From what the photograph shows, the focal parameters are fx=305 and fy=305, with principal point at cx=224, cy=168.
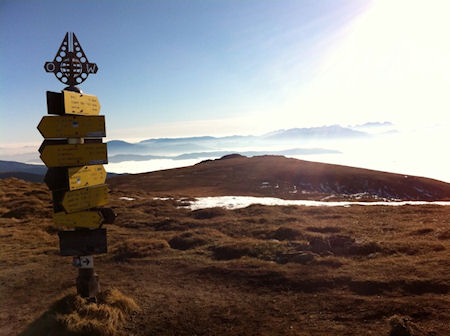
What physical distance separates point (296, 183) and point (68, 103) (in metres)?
60.6

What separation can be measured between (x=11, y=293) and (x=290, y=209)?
20910 mm

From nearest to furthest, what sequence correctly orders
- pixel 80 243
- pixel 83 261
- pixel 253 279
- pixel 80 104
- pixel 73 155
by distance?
pixel 73 155, pixel 80 104, pixel 80 243, pixel 83 261, pixel 253 279

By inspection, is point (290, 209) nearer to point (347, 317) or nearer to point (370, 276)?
point (370, 276)

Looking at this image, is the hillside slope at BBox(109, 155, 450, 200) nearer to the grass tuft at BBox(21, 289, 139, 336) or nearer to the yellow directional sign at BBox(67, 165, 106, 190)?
the grass tuft at BBox(21, 289, 139, 336)

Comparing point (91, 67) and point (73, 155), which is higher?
point (91, 67)

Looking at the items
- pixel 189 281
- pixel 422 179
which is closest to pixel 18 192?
pixel 189 281

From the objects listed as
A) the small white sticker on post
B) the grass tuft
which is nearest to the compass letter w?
the small white sticker on post

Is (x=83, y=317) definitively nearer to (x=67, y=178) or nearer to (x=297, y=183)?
(x=67, y=178)

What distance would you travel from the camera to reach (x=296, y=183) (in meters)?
64.7

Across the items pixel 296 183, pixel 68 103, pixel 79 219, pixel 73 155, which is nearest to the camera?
pixel 68 103

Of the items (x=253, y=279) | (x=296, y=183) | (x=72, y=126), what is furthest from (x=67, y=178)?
(x=296, y=183)

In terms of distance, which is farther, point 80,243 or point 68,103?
point 80,243

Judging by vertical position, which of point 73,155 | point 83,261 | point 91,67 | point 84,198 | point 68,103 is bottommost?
point 83,261

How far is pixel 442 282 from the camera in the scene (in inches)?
357
